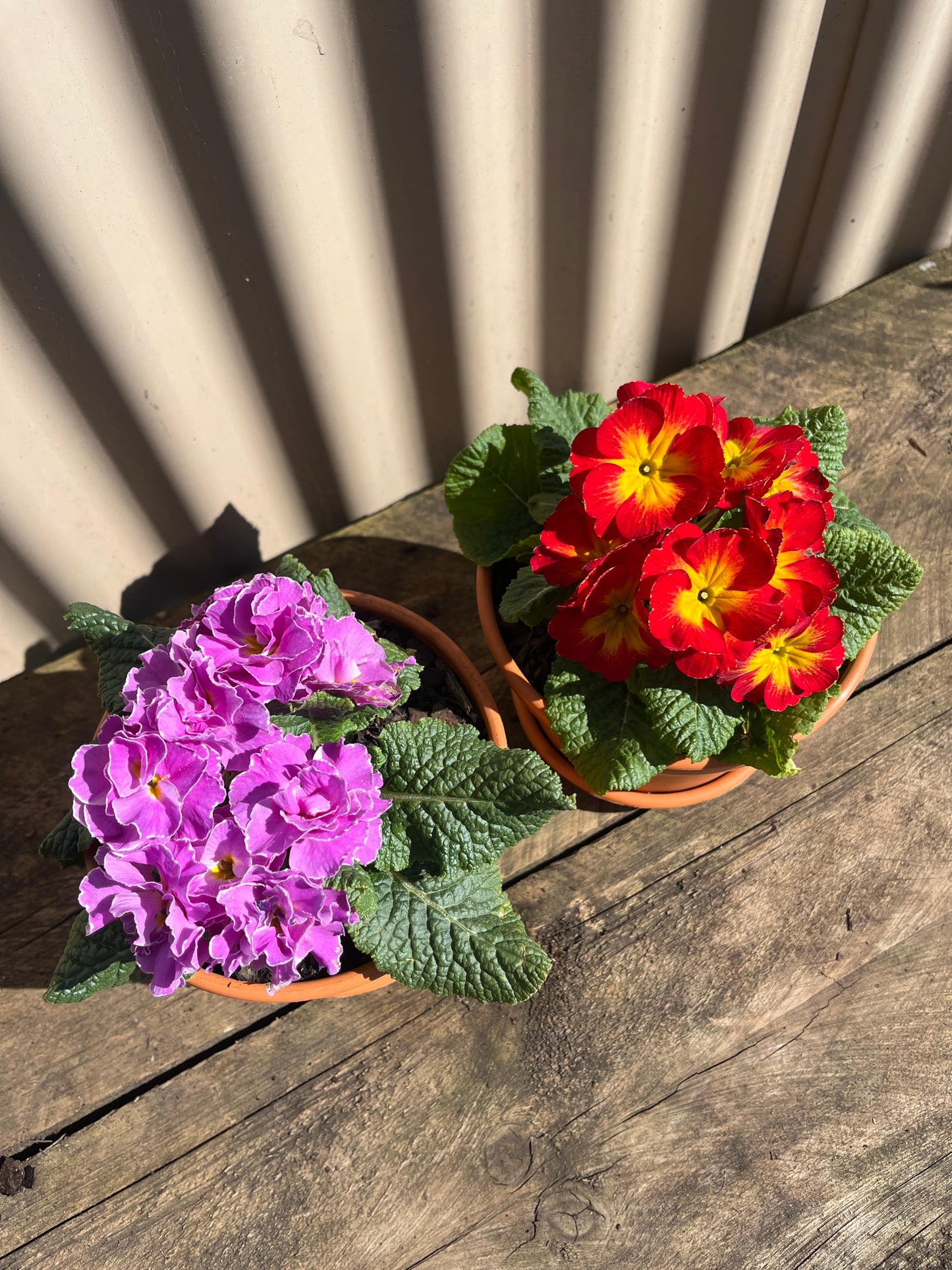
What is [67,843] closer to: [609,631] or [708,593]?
[609,631]

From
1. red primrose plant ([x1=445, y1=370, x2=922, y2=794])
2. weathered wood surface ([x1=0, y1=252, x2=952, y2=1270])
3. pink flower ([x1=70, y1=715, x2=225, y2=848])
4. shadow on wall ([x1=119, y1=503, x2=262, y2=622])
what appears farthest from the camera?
shadow on wall ([x1=119, y1=503, x2=262, y2=622])

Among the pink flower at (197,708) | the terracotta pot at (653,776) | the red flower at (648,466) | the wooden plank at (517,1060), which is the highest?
the red flower at (648,466)

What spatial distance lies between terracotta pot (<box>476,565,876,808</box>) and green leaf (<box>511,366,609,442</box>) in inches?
8.4

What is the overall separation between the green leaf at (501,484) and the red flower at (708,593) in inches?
11.8

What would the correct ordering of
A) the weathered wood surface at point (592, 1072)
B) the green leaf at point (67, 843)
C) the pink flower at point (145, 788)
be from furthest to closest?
the weathered wood surface at point (592, 1072)
the green leaf at point (67, 843)
the pink flower at point (145, 788)

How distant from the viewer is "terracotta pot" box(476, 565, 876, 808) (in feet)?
3.68

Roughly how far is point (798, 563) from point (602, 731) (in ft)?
0.98

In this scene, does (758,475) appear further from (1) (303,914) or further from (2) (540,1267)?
(2) (540,1267)

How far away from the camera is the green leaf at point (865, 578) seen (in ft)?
3.28

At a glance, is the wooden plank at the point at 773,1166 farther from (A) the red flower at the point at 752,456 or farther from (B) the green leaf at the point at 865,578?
(A) the red flower at the point at 752,456

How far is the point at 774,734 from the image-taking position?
1026 millimetres

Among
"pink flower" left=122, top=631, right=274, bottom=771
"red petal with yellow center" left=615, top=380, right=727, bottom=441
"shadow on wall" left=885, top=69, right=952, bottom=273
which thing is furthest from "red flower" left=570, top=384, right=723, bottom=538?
"shadow on wall" left=885, top=69, right=952, bottom=273

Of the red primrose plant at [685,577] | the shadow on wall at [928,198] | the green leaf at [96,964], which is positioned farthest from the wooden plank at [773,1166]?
the shadow on wall at [928,198]

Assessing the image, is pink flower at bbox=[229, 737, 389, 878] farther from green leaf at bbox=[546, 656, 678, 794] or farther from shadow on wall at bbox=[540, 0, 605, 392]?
shadow on wall at bbox=[540, 0, 605, 392]
